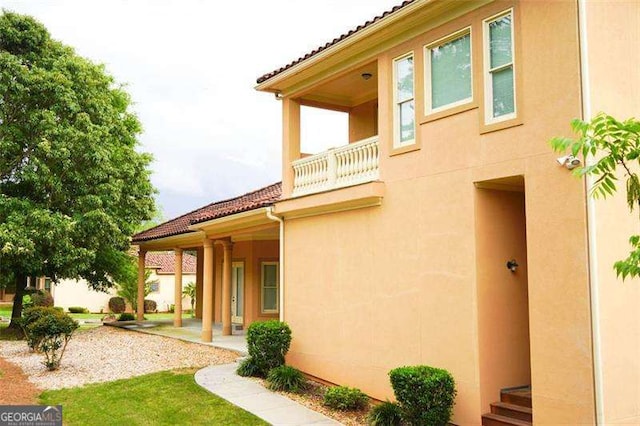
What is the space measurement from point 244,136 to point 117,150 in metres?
68.9

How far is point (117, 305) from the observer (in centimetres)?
4022

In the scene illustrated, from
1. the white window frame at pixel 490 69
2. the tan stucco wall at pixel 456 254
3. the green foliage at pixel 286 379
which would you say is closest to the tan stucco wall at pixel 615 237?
the tan stucco wall at pixel 456 254

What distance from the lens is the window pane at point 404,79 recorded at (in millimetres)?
10094

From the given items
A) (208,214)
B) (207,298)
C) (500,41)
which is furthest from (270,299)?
(500,41)

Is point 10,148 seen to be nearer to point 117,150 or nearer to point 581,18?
point 117,150

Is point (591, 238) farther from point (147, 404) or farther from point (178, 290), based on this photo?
point (178, 290)

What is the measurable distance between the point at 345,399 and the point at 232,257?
12640 mm

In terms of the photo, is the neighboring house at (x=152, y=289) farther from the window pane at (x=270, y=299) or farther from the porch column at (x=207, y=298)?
the porch column at (x=207, y=298)

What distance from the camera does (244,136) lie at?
297ft

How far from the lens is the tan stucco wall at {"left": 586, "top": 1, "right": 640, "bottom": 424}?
7082 millimetres

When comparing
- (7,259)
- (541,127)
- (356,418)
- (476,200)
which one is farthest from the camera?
(7,259)

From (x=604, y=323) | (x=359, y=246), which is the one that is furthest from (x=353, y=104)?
(x=604, y=323)

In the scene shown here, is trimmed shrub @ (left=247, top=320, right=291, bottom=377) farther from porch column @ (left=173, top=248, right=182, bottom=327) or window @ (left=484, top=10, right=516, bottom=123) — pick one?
porch column @ (left=173, top=248, right=182, bottom=327)

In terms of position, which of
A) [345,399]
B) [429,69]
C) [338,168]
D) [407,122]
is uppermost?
[429,69]
